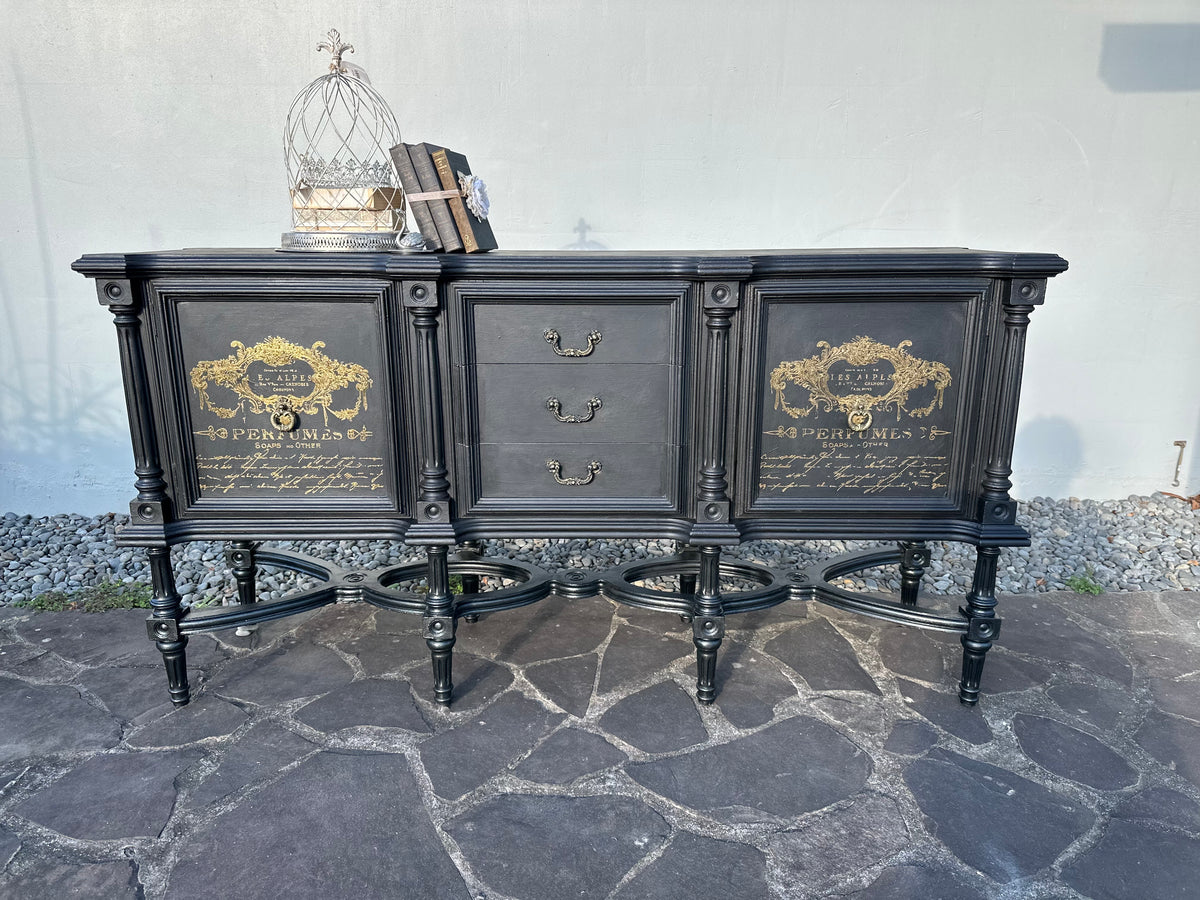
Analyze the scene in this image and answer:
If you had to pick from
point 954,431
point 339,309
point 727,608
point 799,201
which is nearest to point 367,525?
point 339,309

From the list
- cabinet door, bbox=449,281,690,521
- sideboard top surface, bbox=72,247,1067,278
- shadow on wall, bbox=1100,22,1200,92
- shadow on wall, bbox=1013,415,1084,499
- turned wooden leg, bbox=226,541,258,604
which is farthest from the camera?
shadow on wall, bbox=1013,415,1084,499

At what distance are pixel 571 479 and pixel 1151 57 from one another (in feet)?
13.2

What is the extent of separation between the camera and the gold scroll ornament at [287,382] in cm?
223

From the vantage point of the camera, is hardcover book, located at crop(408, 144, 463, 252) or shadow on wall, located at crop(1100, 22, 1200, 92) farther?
shadow on wall, located at crop(1100, 22, 1200, 92)

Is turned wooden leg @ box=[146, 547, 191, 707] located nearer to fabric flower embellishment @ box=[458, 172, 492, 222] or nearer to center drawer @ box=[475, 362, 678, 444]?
center drawer @ box=[475, 362, 678, 444]

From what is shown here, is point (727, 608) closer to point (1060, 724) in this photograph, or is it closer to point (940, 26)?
point (1060, 724)

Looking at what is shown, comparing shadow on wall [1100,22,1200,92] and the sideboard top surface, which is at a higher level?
shadow on wall [1100,22,1200,92]

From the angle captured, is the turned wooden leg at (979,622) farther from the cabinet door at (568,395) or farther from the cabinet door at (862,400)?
the cabinet door at (568,395)

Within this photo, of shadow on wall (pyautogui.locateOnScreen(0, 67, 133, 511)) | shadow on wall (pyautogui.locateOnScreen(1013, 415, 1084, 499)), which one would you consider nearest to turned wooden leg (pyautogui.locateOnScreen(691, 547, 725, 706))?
shadow on wall (pyautogui.locateOnScreen(1013, 415, 1084, 499))

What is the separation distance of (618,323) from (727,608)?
1063mm

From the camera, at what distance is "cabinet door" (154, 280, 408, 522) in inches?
86.5

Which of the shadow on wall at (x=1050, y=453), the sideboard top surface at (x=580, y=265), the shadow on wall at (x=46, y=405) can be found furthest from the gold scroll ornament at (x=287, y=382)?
the shadow on wall at (x=1050, y=453)

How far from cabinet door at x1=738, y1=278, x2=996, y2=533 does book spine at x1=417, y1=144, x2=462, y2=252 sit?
933 millimetres

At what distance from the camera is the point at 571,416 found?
2.31 meters
